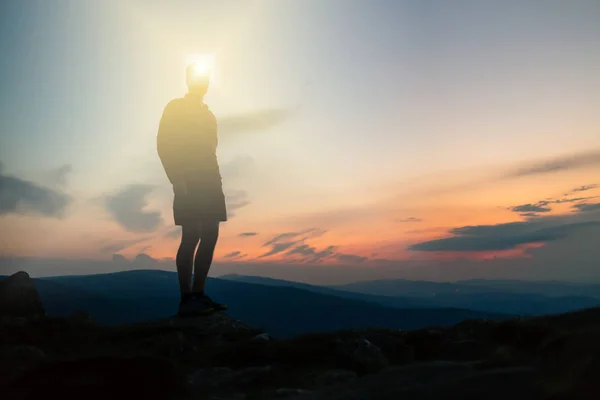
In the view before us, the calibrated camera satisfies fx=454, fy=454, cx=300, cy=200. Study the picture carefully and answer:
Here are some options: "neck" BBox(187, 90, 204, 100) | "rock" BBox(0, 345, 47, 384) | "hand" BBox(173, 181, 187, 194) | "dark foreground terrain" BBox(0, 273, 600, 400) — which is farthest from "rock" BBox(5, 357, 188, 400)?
"neck" BBox(187, 90, 204, 100)

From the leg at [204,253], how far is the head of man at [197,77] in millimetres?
2215

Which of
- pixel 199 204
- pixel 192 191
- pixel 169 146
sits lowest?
pixel 199 204

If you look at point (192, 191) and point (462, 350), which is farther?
point (192, 191)

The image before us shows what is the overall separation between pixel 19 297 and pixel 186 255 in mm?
6245

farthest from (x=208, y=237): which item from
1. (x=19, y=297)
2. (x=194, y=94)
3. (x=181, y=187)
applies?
(x=19, y=297)

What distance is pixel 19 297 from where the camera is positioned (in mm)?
10664

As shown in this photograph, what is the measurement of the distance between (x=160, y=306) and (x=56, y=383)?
117132mm

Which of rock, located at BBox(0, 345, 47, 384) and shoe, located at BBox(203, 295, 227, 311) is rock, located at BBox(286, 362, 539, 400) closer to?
rock, located at BBox(0, 345, 47, 384)

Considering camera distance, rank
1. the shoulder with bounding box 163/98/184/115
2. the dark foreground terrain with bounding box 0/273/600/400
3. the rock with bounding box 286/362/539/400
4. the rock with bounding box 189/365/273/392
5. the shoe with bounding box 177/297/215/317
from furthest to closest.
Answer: the shoulder with bounding box 163/98/184/115
the shoe with bounding box 177/297/215/317
the rock with bounding box 189/365/273/392
the dark foreground terrain with bounding box 0/273/600/400
the rock with bounding box 286/362/539/400

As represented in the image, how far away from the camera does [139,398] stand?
2654 mm

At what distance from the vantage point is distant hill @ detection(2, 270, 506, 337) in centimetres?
7544

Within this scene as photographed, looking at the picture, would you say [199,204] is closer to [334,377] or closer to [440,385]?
[334,377]

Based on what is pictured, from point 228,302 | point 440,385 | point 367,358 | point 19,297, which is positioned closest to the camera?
point 440,385

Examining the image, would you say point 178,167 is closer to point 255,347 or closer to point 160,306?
point 255,347
